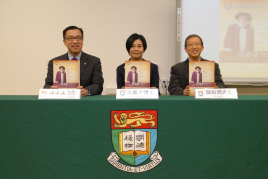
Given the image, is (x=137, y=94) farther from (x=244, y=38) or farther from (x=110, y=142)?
(x=244, y=38)

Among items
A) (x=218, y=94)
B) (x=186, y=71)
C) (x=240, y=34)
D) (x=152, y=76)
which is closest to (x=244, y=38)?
(x=240, y=34)

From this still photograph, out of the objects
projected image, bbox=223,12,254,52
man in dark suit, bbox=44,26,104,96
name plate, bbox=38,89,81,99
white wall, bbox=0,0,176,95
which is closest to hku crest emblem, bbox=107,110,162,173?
name plate, bbox=38,89,81,99

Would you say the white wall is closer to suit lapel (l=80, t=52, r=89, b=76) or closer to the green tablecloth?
suit lapel (l=80, t=52, r=89, b=76)

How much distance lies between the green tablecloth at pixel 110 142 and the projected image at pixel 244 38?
1812 mm

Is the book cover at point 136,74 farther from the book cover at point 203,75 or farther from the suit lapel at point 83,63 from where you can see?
the suit lapel at point 83,63

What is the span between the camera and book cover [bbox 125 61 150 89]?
1.32 metres

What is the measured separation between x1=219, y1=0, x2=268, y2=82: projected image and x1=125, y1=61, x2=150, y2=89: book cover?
174cm

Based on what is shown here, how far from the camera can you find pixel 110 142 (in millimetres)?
1059

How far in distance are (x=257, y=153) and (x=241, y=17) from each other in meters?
2.21

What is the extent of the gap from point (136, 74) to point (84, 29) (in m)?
1.94

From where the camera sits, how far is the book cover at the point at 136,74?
4.32ft

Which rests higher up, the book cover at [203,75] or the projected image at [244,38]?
the projected image at [244,38]

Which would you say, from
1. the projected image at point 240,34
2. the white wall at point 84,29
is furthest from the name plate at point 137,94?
the projected image at point 240,34

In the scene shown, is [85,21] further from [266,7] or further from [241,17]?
[266,7]
